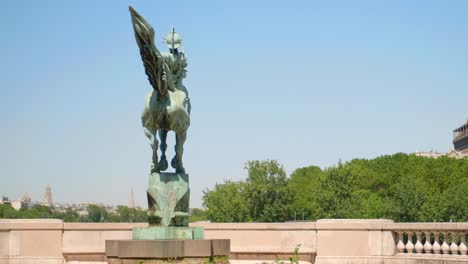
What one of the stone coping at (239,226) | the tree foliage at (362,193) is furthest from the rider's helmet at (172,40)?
the tree foliage at (362,193)

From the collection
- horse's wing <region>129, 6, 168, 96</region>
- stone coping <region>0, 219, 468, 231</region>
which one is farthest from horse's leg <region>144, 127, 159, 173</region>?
stone coping <region>0, 219, 468, 231</region>

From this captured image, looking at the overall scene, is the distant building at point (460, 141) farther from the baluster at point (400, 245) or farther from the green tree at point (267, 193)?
the baluster at point (400, 245)

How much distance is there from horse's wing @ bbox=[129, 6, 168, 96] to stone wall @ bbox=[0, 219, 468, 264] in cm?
672

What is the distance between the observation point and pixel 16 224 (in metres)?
22.4

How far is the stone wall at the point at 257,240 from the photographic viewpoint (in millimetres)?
22125

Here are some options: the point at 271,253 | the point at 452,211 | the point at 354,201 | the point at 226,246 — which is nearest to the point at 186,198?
the point at 226,246

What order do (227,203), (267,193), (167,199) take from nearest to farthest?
(167,199), (267,193), (227,203)

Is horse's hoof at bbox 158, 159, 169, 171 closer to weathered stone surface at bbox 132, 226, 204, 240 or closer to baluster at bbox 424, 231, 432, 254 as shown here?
weathered stone surface at bbox 132, 226, 204, 240

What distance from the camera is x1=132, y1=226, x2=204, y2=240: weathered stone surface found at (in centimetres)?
1647

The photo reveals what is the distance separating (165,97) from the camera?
17.0m

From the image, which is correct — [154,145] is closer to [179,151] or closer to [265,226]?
[179,151]

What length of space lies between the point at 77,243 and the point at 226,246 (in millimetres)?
6980

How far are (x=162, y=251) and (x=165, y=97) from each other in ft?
9.51

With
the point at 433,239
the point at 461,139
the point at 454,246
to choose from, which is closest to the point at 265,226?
the point at 433,239
